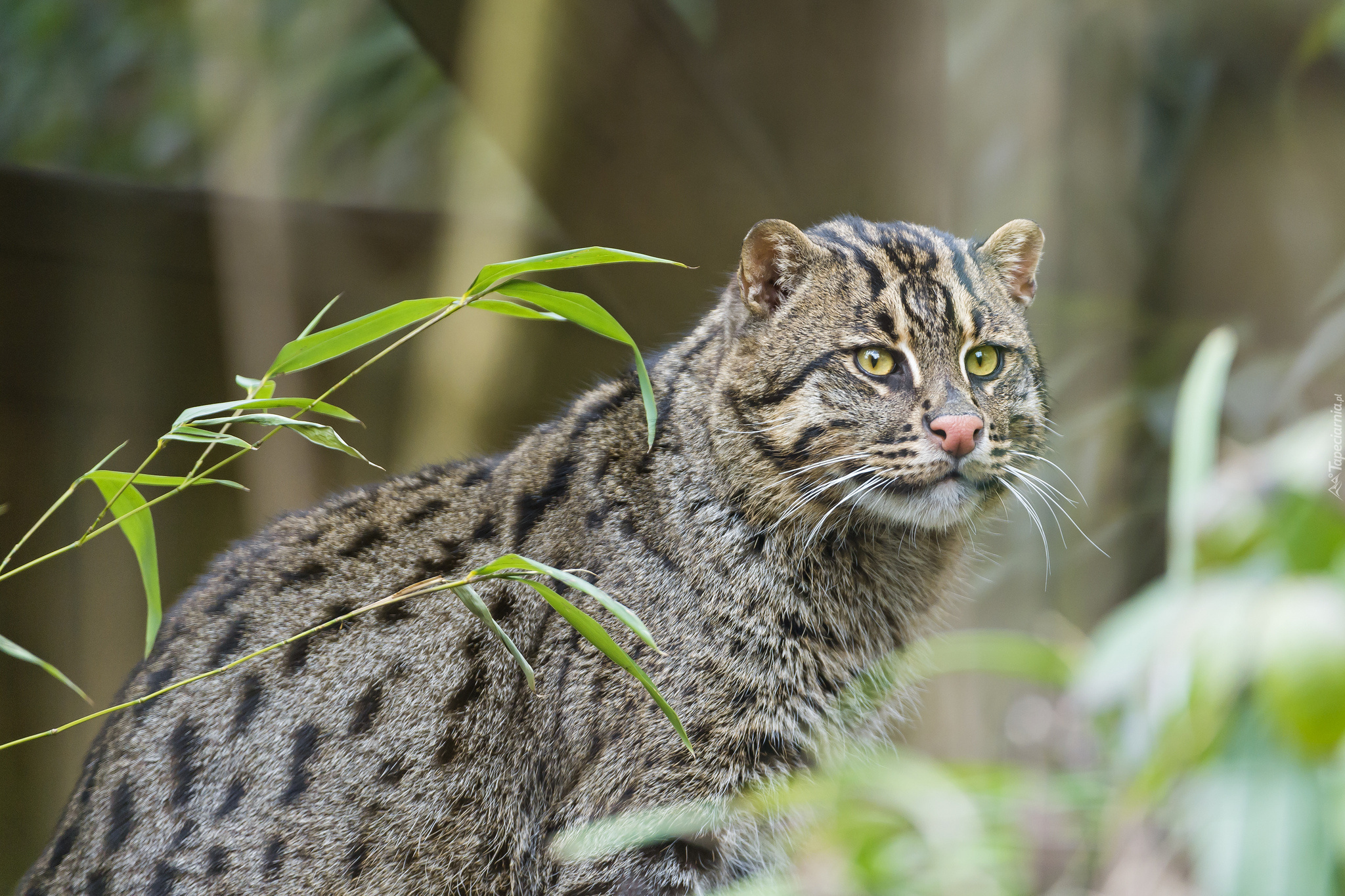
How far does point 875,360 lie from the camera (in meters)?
3.27

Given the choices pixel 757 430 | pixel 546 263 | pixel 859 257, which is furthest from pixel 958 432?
pixel 546 263

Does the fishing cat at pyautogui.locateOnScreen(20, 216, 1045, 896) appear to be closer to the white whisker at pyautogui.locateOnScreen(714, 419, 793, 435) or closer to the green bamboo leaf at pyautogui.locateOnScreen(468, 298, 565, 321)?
the white whisker at pyautogui.locateOnScreen(714, 419, 793, 435)

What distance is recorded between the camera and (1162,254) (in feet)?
23.7

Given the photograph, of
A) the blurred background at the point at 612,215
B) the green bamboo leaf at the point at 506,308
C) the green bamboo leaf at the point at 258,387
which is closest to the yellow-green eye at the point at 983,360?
the green bamboo leaf at the point at 506,308

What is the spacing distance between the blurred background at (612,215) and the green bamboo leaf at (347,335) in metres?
3.54

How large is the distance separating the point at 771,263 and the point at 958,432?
33.4 inches

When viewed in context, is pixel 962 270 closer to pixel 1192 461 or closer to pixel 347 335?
pixel 347 335

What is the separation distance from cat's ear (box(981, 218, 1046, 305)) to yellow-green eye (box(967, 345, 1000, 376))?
38 centimetres

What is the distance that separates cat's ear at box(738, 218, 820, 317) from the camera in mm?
3400

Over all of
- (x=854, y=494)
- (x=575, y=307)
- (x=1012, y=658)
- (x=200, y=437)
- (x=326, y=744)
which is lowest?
(x=326, y=744)

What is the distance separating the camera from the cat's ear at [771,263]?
340 cm

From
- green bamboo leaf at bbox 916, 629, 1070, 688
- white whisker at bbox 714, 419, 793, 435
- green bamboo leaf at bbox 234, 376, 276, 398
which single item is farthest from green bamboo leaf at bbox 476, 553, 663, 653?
white whisker at bbox 714, 419, 793, 435

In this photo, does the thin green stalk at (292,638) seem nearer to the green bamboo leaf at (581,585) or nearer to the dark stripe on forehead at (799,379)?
the green bamboo leaf at (581,585)

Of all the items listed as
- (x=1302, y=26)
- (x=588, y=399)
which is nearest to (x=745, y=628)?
(x=588, y=399)
